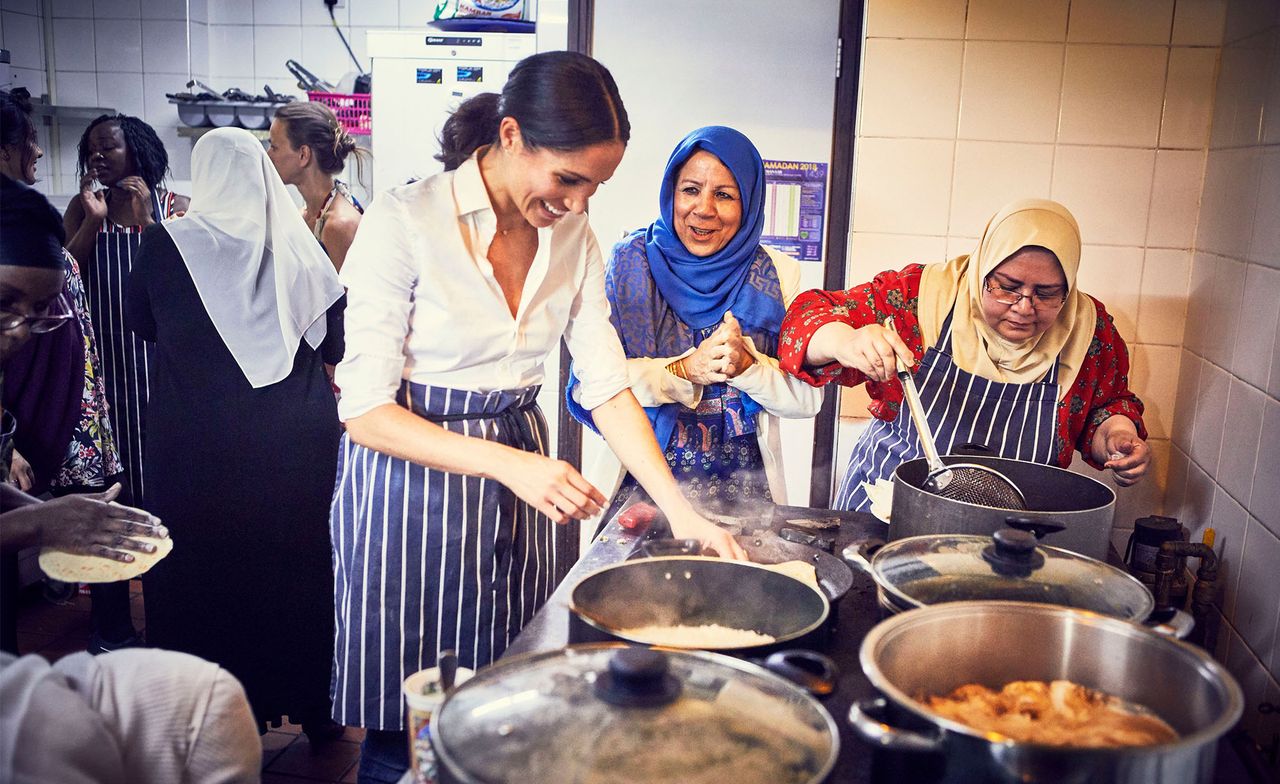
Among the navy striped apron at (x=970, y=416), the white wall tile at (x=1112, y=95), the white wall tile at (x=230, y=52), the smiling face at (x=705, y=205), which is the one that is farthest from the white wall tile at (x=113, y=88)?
the white wall tile at (x=230, y=52)

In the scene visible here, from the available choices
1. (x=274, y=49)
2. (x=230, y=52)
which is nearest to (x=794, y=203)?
(x=274, y=49)

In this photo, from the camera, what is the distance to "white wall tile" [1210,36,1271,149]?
2026 mm

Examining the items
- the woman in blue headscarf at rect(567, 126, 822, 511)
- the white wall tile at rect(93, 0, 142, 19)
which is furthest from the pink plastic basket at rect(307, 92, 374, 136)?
the white wall tile at rect(93, 0, 142, 19)

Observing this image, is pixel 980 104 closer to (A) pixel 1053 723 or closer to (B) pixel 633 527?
(B) pixel 633 527

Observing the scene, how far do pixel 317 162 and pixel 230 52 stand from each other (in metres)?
2.70

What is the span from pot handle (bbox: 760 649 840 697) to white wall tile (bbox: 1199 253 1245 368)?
1.64 metres

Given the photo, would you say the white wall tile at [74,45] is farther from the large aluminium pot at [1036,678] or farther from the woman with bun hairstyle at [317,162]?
the woman with bun hairstyle at [317,162]

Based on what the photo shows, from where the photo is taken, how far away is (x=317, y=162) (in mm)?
2828

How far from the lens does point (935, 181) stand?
251cm

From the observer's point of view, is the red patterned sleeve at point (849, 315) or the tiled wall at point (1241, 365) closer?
the tiled wall at point (1241, 365)

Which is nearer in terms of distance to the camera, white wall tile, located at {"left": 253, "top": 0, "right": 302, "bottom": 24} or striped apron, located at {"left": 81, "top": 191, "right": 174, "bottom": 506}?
striped apron, located at {"left": 81, "top": 191, "right": 174, "bottom": 506}

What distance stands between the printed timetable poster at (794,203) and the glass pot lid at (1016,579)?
241 cm

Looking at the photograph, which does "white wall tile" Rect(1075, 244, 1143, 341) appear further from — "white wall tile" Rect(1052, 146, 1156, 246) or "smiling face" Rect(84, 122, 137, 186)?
"smiling face" Rect(84, 122, 137, 186)

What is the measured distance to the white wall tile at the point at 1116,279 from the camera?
97.4 inches
